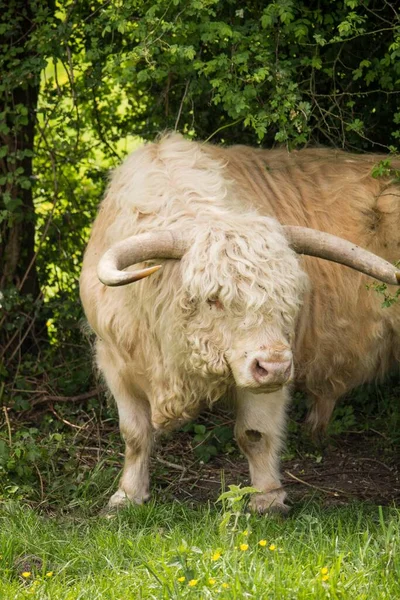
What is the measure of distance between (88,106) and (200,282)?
3189mm

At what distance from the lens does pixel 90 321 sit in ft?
18.6

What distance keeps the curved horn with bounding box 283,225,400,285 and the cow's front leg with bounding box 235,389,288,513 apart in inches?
29.9

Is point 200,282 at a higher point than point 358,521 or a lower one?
higher

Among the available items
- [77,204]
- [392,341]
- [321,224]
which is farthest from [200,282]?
[77,204]

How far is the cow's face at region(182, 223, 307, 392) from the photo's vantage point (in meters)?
4.71

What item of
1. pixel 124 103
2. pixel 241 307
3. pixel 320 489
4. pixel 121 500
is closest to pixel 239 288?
pixel 241 307

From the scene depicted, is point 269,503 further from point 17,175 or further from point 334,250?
point 17,175

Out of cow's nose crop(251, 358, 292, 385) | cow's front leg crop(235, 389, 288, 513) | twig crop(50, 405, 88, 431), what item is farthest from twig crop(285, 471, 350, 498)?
cow's nose crop(251, 358, 292, 385)

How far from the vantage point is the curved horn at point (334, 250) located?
5137 mm

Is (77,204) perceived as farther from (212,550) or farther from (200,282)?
(212,550)

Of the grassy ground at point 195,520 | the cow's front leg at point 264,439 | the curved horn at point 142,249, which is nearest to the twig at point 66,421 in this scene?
the grassy ground at point 195,520

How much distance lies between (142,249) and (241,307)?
1.73ft

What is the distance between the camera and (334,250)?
5219mm

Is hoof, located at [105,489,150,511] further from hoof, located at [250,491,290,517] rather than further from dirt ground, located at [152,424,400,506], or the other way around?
hoof, located at [250,491,290,517]
